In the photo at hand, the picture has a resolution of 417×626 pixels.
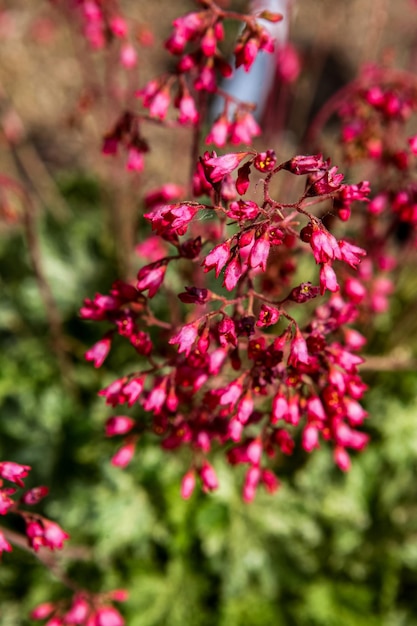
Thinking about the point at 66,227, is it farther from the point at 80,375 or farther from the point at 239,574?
the point at 239,574

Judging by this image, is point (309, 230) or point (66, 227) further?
point (66, 227)

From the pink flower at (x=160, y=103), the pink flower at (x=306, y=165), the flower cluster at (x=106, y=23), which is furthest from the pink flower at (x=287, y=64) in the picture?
the pink flower at (x=306, y=165)

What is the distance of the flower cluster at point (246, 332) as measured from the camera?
4.60 ft

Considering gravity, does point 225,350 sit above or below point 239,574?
above

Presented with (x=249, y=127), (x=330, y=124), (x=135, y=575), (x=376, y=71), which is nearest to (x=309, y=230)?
(x=249, y=127)

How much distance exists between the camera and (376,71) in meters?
2.52

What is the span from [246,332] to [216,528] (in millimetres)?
1373

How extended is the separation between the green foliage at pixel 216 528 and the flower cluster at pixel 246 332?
76 centimetres

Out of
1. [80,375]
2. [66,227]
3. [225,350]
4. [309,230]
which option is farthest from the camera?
[66,227]

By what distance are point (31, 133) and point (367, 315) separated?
3.66 metres

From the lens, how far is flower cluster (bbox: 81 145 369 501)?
1.40 meters

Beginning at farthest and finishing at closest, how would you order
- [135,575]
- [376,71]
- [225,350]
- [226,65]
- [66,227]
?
[66,227]
[135,575]
[376,71]
[226,65]
[225,350]

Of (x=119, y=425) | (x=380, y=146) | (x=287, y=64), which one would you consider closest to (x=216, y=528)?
(x=119, y=425)

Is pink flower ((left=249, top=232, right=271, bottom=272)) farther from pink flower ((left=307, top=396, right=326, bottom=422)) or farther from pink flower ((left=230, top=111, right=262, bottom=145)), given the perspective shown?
pink flower ((left=230, top=111, right=262, bottom=145))
